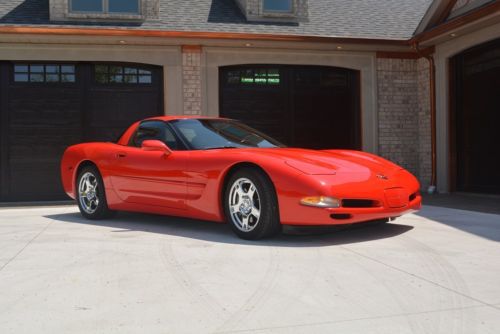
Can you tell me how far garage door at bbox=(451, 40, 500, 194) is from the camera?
1005 cm

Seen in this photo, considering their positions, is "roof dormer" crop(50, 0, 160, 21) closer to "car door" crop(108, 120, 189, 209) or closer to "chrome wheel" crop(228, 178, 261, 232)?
"car door" crop(108, 120, 189, 209)

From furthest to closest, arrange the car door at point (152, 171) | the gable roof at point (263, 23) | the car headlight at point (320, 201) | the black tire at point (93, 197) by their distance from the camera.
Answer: the gable roof at point (263, 23), the black tire at point (93, 197), the car door at point (152, 171), the car headlight at point (320, 201)

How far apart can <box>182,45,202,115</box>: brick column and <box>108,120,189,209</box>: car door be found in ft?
16.1

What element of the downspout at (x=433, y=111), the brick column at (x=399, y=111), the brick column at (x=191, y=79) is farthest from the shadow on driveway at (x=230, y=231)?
the brick column at (x=399, y=111)

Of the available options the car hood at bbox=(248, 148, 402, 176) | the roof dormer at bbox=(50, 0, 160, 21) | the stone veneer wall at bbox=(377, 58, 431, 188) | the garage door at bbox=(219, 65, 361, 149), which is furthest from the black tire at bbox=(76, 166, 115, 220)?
the stone veneer wall at bbox=(377, 58, 431, 188)

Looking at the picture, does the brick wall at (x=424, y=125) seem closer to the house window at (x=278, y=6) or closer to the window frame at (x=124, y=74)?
the house window at (x=278, y=6)

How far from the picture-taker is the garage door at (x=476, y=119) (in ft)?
33.0

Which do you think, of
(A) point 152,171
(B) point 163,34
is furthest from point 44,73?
(A) point 152,171

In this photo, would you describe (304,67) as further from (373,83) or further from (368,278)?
(368,278)

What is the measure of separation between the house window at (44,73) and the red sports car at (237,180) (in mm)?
4958

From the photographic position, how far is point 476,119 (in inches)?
417

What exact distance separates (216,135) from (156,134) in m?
0.77

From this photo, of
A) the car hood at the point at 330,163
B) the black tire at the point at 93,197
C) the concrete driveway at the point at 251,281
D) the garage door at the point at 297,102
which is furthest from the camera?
the garage door at the point at 297,102

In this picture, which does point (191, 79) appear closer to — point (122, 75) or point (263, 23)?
point (122, 75)
